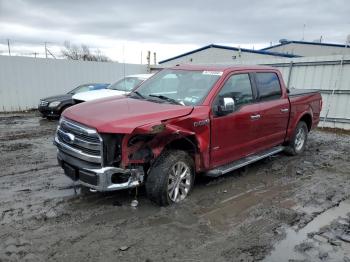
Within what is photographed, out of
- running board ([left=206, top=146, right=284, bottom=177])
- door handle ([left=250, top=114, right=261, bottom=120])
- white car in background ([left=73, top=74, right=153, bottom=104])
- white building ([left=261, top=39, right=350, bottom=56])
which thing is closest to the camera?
running board ([left=206, top=146, right=284, bottom=177])

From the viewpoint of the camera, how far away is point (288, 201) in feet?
15.9

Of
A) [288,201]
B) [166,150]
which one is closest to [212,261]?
[166,150]

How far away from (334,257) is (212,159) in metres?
2.06

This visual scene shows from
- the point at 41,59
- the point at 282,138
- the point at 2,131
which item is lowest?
the point at 2,131

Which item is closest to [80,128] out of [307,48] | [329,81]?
[329,81]

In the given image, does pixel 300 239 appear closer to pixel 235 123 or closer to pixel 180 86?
pixel 235 123

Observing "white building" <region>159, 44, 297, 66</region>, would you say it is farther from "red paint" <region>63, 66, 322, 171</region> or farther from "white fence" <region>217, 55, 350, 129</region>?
"red paint" <region>63, 66, 322, 171</region>

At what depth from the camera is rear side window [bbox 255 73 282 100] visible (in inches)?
231

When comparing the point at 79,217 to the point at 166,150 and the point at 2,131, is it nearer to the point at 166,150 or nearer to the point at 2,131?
the point at 166,150

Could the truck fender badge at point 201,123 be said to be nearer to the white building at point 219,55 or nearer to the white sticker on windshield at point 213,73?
the white sticker on windshield at point 213,73

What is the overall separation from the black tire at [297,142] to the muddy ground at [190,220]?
904 mm

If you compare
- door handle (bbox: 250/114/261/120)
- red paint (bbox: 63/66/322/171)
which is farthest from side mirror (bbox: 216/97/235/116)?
door handle (bbox: 250/114/261/120)

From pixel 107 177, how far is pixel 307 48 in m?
25.5

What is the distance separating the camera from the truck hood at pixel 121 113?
3.92 meters
